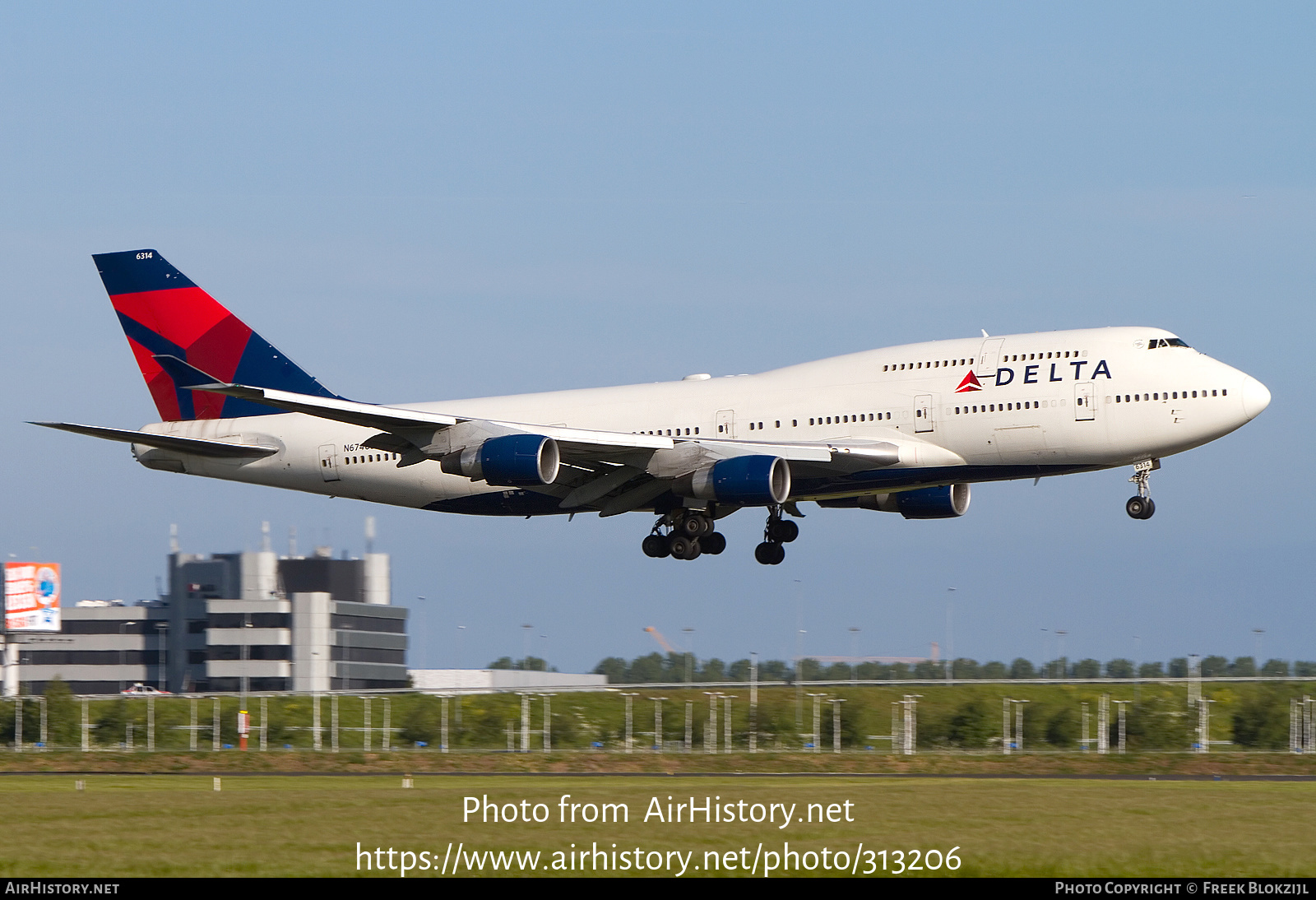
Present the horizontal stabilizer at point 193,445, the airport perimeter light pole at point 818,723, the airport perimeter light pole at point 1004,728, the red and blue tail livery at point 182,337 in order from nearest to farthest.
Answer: the horizontal stabilizer at point 193,445 < the red and blue tail livery at point 182,337 < the airport perimeter light pole at point 818,723 < the airport perimeter light pole at point 1004,728

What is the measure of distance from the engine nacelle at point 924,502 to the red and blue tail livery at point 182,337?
1825cm

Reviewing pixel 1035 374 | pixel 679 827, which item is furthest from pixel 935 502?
pixel 679 827

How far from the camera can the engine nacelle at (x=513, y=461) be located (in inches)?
1718

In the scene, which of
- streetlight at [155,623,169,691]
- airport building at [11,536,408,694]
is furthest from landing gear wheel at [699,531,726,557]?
streetlight at [155,623,169,691]

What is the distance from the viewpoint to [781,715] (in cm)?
7206

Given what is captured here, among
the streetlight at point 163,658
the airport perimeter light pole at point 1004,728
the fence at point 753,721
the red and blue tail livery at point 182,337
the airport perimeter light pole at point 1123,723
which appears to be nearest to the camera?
the red and blue tail livery at point 182,337

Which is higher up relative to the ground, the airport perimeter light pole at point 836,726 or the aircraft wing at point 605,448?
the aircraft wing at point 605,448

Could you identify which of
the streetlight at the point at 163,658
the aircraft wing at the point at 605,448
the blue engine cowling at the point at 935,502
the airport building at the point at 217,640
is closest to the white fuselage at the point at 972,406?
the aircraft wing at the point at 605,448

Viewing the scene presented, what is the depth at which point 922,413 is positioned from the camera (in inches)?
1737

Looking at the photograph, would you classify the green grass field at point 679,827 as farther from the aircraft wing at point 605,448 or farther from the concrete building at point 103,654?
the concrete building at point 103,654

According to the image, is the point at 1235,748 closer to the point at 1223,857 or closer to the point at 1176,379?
the point at 1176,379

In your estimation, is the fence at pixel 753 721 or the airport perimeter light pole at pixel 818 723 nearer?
the airport perimeter light pole at pixel 818 723
